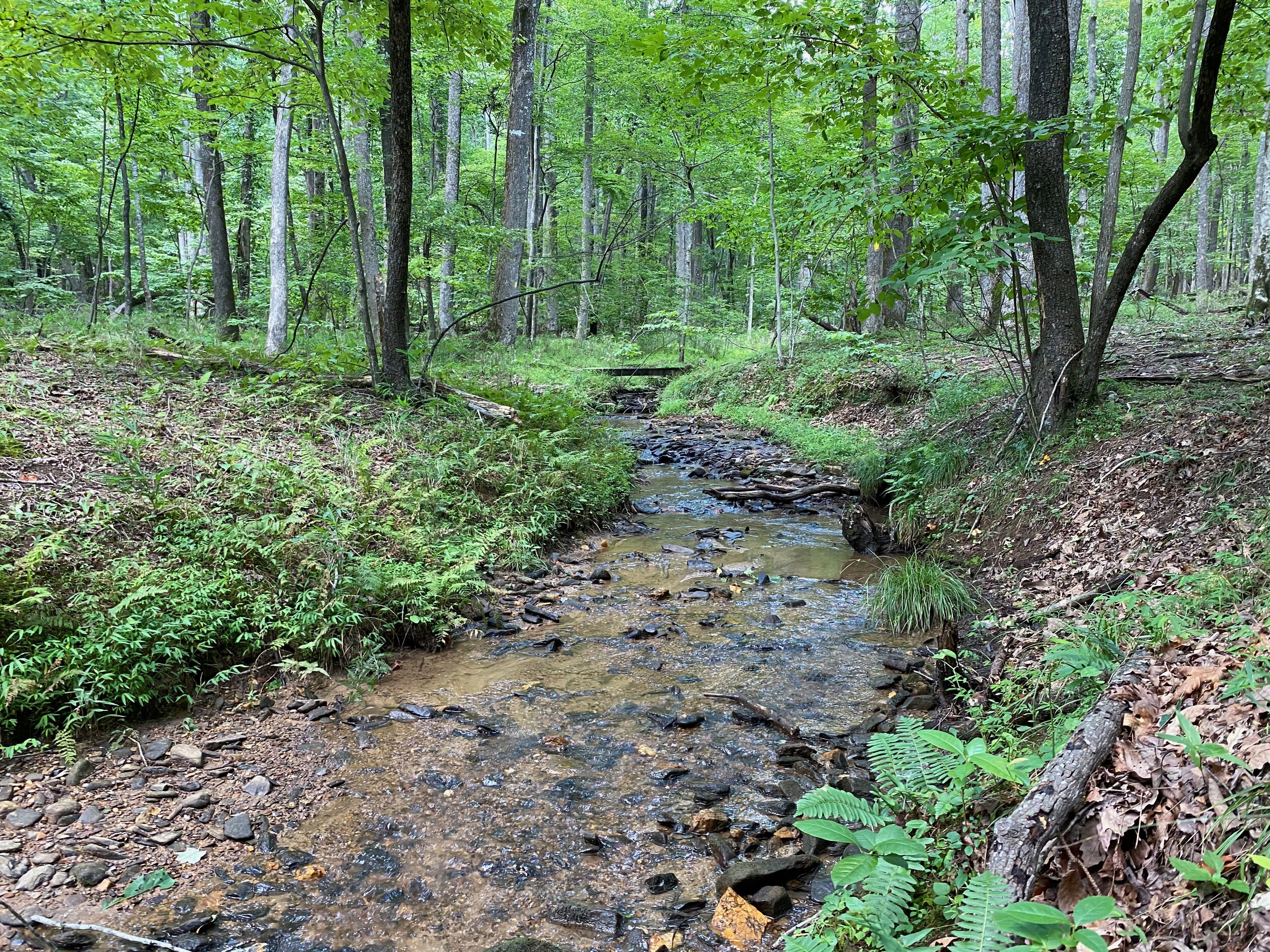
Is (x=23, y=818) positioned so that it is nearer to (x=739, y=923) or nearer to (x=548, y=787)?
(x=548, y=787)

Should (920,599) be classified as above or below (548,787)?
above

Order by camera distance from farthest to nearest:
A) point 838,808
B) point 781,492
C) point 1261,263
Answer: point 1261,263 < point 781,492 < point 838,808

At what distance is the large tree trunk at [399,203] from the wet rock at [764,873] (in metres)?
7.23

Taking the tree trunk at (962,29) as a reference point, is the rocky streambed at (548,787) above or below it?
below

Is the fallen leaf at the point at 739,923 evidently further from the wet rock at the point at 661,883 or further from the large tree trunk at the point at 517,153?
the large tree trunk at the point at 517,153

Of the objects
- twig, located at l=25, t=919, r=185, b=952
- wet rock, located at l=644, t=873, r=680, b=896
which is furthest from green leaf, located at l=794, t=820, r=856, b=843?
twig, located at l=25, t=919, r=185, b=952

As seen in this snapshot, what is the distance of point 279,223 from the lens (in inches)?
487

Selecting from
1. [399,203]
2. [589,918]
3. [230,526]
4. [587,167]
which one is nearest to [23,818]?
[230,526]

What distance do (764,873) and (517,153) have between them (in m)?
17.3

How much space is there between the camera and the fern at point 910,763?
292 cm

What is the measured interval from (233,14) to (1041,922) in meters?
10.1

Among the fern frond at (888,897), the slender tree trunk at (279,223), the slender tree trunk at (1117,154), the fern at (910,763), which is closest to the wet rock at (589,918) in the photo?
the fern frond at (888,897)

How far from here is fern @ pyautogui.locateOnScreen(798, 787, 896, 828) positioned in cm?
256

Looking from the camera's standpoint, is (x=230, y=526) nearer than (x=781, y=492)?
Yes
